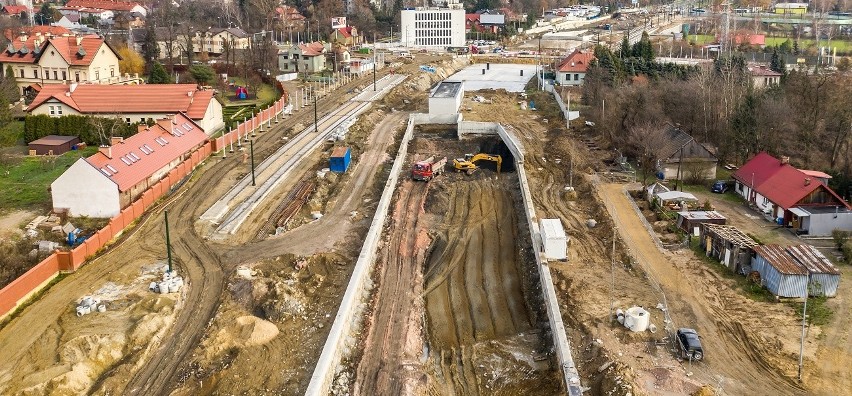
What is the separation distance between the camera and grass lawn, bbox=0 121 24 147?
37.8 meters

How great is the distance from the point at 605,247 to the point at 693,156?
34.3 feet

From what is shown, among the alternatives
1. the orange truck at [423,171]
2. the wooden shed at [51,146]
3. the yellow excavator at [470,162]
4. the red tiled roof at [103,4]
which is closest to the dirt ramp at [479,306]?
the orange truck at [423,171]

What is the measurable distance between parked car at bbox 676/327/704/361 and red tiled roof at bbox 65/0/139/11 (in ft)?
410

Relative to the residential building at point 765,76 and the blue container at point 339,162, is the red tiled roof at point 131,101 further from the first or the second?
the residential building at point 765,76

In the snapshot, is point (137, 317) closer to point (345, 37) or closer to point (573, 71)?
point (573, 71)

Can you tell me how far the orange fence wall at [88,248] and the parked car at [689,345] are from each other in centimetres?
1779

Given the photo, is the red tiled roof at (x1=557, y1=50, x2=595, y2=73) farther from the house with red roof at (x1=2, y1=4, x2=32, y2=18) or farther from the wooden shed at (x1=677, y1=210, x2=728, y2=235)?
the house with red roof at (x1=2, y1=4, x2=32, y2=18)

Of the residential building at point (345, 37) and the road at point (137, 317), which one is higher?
the residential building at point (345, 37)

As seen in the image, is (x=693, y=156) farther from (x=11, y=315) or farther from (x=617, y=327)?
(x=11, y=315)

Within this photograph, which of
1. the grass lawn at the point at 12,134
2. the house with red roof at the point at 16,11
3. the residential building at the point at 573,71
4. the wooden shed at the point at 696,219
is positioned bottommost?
the wooden shed at the point at 696,219

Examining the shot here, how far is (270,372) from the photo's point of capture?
17.9 m

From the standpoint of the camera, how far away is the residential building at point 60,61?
50.9m

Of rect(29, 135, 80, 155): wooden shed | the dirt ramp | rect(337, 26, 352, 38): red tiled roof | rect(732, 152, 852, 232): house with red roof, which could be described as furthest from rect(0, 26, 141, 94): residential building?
rect(337, 26, 352, 38): red tiled roof

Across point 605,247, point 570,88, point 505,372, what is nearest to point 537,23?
point 570,88
